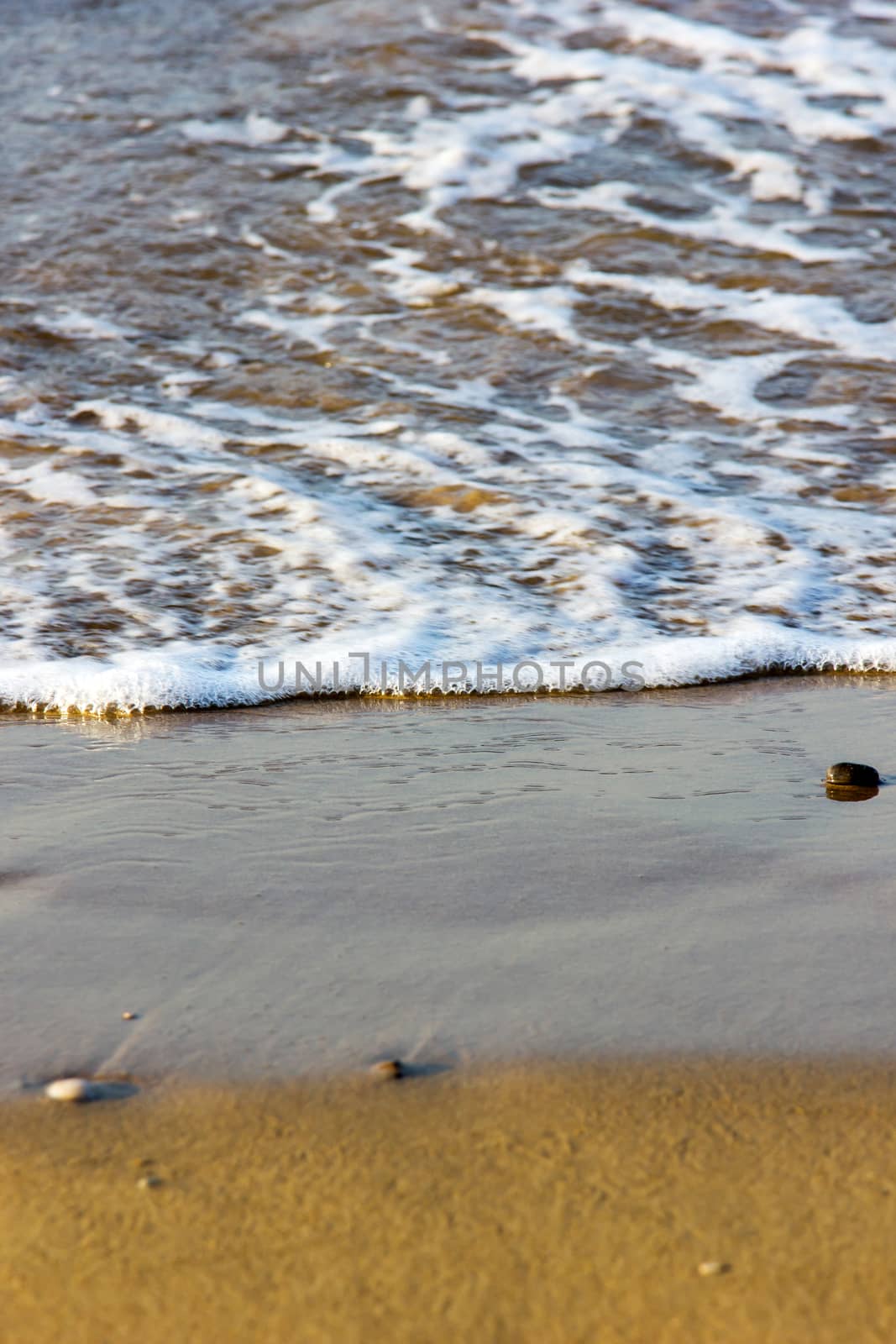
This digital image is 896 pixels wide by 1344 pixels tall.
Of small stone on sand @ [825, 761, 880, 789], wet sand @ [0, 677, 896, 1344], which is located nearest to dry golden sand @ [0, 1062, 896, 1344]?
wet sand @ [0, 677, 896, 1344]

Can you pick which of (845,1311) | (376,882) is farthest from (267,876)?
(845,1311)

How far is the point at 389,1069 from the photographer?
1.38m

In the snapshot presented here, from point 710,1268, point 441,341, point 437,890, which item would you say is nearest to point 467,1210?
point 710,1268

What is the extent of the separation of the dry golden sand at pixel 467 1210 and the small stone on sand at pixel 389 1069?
0.02m

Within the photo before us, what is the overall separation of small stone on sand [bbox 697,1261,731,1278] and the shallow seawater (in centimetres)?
207

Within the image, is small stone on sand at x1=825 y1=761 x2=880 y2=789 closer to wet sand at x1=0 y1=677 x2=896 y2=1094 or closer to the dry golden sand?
wet sand at x1=0 y1=677 x2=896 y2=1094

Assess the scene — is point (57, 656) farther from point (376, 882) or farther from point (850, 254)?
point (850, 254)

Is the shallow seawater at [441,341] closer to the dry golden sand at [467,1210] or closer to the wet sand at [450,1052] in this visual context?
the wet sand at [450,1052]

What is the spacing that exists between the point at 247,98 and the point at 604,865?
6.99m

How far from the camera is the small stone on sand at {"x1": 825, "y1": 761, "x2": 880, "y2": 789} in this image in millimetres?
2281

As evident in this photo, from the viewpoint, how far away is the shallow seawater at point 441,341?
3420 mm

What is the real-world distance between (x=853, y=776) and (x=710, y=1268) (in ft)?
4.43

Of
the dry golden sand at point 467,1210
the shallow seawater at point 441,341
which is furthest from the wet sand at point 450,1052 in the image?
the shallow seawater at point 441,341

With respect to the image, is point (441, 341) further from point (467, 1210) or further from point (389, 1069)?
point (467, 1210)
